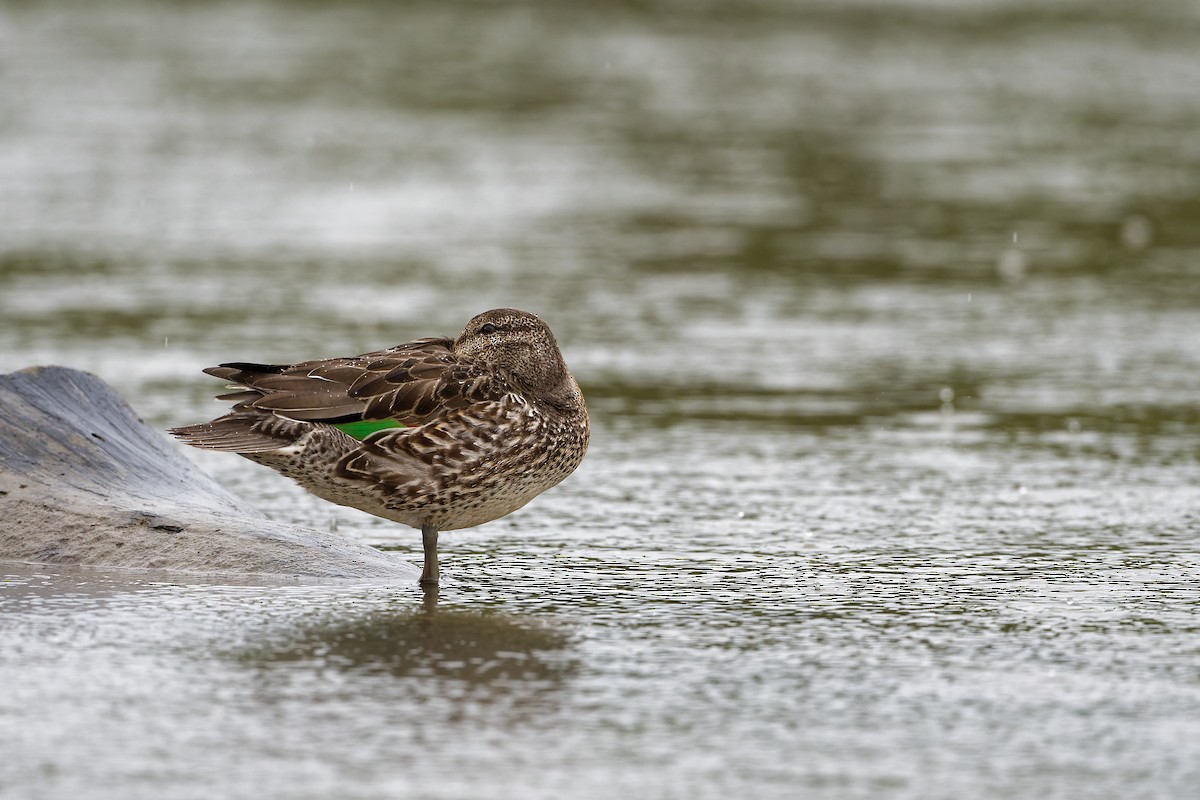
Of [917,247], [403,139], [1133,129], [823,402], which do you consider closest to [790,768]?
[823,402]

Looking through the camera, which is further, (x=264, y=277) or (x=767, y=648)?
(x=264, y=277)

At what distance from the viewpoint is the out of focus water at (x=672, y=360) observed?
4.48 meters

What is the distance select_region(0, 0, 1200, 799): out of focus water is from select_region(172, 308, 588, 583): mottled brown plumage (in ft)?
1.06

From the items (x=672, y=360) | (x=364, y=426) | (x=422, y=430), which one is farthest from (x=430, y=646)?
(x=672, y=360)

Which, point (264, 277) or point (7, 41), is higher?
point (7, 41)

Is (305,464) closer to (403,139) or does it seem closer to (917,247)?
(917,247)

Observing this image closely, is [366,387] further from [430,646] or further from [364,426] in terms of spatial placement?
[430,646]

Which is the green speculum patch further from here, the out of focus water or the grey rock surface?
the out of focus water

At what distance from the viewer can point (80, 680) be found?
189 inches

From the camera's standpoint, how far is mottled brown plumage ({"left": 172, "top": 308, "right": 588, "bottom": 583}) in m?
5.91

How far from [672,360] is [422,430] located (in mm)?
4055

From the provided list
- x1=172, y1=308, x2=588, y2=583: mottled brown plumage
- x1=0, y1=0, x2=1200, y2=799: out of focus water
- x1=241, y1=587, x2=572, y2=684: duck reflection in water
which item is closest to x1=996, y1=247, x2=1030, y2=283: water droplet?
x1=0, y1=0, x2=1200, y2=799: out of focus water

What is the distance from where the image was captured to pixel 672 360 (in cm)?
984

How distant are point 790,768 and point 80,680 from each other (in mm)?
1822
